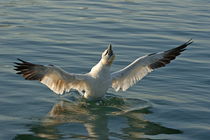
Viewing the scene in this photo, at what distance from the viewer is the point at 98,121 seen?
34.0 ft

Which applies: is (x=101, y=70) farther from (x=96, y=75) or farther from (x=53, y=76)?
(x=53, y=76)

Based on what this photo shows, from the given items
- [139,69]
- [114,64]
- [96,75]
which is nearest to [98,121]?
[96,75]

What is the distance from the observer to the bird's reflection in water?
9633mm

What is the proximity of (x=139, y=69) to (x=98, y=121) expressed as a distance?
2011 mm

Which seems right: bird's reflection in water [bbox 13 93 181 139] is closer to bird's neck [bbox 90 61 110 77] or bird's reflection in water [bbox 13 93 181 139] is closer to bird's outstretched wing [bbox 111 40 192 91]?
bird's outstretched wing [bbox 111 40 192 91]

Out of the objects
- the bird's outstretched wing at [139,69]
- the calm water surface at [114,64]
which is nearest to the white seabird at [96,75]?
the bird's outstretched wing at [139,69]

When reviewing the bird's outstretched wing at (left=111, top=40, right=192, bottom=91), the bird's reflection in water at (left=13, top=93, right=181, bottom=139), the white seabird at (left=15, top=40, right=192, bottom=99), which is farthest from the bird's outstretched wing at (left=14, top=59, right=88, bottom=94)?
the bird's outstretched wing at (left=111, top=40, right=192, bottom=91)

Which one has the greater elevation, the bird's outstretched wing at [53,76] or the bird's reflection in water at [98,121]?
the bird's outstretched wing at [53,76]

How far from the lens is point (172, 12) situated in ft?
67.3

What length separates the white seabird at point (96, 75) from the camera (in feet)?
34.6

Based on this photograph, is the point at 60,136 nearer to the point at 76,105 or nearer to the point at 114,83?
the point at 76,105

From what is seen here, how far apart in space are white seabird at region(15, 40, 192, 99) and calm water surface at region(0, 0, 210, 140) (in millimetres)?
301

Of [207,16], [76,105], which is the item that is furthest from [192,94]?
[207,16]

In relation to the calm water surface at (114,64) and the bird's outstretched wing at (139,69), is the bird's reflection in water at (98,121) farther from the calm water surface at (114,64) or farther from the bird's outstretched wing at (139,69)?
the bird's outstretched wing at (139,69)
